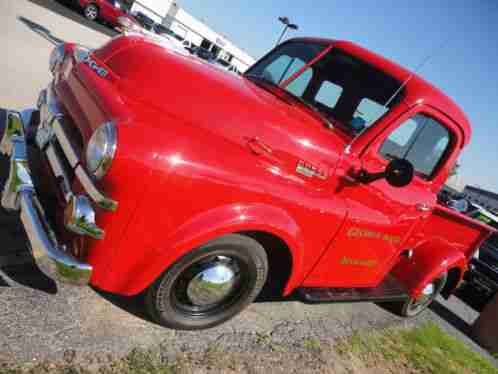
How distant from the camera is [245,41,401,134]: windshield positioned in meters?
2.90

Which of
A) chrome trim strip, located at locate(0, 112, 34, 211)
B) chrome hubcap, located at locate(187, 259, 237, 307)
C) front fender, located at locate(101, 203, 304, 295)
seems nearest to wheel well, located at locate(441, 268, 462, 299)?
chrome hubcap, located at locate(187, 259, 237, 307)

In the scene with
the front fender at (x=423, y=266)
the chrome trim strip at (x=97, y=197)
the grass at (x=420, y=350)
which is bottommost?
the grass at (x=420, y=350)

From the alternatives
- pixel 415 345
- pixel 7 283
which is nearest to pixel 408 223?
pixel 415 345

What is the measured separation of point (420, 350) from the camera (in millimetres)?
3775

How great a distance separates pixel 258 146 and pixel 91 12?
18.5 metres

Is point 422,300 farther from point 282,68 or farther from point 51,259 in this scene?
point 51,259

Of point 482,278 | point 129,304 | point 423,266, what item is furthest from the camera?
point 482,278

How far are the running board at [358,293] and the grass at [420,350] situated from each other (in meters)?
0.43

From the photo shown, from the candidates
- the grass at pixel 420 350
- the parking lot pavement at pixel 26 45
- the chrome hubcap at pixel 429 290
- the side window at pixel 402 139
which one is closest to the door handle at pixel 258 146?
the side window at pixel 402 139

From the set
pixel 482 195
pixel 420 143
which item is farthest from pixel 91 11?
pixel 482 195

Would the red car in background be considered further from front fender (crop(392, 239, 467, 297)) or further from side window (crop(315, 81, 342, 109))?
front fender (crop(392, 239, 467, 297))

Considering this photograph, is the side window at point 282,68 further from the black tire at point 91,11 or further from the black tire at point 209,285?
the black tire at point 91,11

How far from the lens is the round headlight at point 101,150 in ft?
5.56

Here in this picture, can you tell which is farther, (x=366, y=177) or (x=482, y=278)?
(x=482, y=278)
